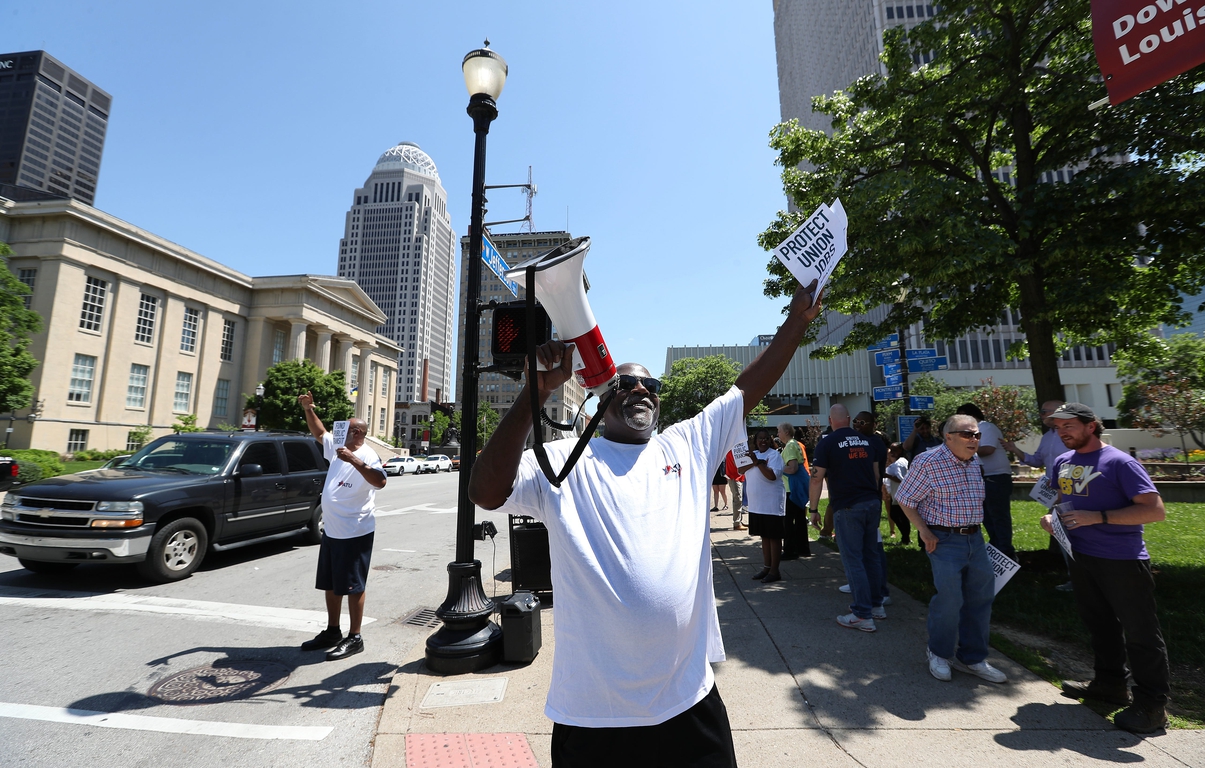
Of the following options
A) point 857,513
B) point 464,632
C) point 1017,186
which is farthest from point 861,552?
point 1017,186

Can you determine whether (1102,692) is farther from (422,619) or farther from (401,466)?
(401,466)

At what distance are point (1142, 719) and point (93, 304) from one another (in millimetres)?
55218

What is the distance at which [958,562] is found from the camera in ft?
14.0

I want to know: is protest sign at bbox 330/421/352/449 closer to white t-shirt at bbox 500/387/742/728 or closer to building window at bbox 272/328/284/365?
white t-shirt at bbox 500/387/742/728

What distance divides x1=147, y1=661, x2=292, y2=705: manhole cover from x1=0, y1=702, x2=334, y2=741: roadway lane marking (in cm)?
32

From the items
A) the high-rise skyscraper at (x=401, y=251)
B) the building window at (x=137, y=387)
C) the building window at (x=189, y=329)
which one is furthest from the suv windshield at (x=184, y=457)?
the high-rise skyscraper at (x=401, y=251)

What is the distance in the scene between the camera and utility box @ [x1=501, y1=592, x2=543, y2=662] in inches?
182

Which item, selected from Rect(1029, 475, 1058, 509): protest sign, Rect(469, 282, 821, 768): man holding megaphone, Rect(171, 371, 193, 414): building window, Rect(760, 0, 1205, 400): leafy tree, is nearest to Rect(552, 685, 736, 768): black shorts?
Rect(469, 282, 821, 768): man holding megaphone

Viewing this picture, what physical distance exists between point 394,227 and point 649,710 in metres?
172

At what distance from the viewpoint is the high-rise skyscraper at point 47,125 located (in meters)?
125

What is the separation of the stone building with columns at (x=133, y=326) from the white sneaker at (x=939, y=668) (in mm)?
39920

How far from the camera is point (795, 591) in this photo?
671 centimetres

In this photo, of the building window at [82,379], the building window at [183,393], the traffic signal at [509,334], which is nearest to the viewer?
the traffic signal at [509,334]

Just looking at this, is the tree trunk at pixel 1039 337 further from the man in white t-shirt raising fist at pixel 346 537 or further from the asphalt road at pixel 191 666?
the asphalt road at pixel 191 666
